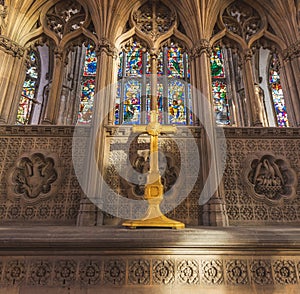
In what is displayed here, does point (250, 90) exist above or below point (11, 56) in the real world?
below

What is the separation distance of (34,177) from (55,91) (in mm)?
2233

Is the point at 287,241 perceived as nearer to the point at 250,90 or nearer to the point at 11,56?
the point at 250,90

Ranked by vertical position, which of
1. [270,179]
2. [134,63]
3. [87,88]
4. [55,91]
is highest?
[134,63]

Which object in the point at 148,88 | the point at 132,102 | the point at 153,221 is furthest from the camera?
the point at 148,88

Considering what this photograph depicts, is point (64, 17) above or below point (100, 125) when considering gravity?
above

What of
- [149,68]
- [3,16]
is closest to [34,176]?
[3,16]

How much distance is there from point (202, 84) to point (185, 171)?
2138 mm

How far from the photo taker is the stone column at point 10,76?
18.6 ft

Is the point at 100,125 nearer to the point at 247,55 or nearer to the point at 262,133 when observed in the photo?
the point at 262,133

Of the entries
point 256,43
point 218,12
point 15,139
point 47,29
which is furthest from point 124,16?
point 15,139

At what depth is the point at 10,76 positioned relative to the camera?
5934 mm

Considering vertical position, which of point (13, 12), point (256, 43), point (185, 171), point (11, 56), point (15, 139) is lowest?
point (185, 171)

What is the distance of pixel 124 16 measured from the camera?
265 inches

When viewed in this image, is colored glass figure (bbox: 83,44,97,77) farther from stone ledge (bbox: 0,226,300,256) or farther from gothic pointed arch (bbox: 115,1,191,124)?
stone ledge (bbox: 0,226,300,256)
